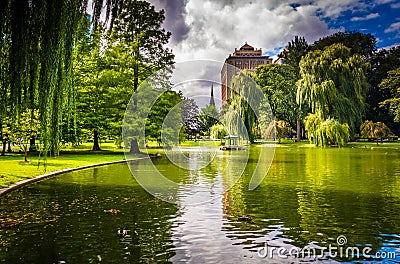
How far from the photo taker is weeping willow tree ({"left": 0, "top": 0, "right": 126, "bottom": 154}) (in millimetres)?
5859

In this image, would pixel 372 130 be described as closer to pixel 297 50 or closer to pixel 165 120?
pixel 297 50

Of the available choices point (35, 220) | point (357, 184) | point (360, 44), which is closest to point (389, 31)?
point (360, 44)

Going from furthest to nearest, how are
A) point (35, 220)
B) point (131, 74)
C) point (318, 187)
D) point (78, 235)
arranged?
point (131, 74), point (318, 187), point (35, 220), point (78, 235)

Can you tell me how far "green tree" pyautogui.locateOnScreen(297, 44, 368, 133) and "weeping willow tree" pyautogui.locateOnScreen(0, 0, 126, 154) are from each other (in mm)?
38776

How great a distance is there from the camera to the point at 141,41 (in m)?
32.5

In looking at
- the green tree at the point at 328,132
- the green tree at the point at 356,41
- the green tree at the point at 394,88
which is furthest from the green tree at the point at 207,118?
the green tree at the point at 394,88

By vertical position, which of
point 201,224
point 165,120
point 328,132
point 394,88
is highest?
point 394,88

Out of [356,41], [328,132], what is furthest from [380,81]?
[328,132]

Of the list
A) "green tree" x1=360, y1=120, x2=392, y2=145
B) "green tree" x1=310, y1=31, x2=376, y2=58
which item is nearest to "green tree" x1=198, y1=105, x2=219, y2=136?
"green tree" x1=310, y1=31, x2=376, y2=58

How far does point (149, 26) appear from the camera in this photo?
33.2 meters

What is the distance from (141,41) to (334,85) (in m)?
22.1

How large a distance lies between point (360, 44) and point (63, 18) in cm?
6068

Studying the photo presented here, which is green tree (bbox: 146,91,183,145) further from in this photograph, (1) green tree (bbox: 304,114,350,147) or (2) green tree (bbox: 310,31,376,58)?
(2) green tree (bbox: 310,31,376,58)

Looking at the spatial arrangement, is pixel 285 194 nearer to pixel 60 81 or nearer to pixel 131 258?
pixel 131 258
